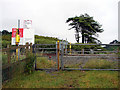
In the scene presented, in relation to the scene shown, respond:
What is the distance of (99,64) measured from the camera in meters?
7.05

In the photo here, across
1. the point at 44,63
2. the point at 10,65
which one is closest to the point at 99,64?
the point at 44,63

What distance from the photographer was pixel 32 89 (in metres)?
4.21

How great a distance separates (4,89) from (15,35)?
17.4ft

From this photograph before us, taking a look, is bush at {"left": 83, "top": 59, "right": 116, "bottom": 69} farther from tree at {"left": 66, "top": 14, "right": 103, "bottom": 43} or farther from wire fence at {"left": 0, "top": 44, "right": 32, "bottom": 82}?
tree at {"left": 66, "top": 14, "right": 103, "bottom": 43}

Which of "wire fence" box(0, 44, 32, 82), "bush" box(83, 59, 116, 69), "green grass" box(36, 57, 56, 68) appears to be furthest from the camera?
"green grass" box(36, 57, 56, 68)

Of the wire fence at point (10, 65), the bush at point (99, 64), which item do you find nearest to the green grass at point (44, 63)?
the wire fence at point (10, 65)

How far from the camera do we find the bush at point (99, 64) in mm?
7055

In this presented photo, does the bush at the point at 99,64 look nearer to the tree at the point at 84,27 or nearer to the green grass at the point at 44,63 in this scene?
the green grass at the point at 44,63

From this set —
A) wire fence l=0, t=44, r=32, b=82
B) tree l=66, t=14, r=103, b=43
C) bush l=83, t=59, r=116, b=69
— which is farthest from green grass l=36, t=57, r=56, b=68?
tree l=66, t=14, r=103, b=43

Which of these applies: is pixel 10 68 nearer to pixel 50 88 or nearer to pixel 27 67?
pixel 27 67

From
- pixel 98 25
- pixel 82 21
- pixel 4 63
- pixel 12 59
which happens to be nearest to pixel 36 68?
pixel 12 59

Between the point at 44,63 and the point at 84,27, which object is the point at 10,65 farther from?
the point at 84,27

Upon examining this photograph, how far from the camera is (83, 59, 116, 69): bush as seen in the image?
7.05 meters

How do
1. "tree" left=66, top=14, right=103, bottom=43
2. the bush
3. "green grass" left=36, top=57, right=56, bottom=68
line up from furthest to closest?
"tree" left=66, top=14, right=103, bottom=43 < "green grass" left=36, top=57, right=56, bottom=68 < the bush
